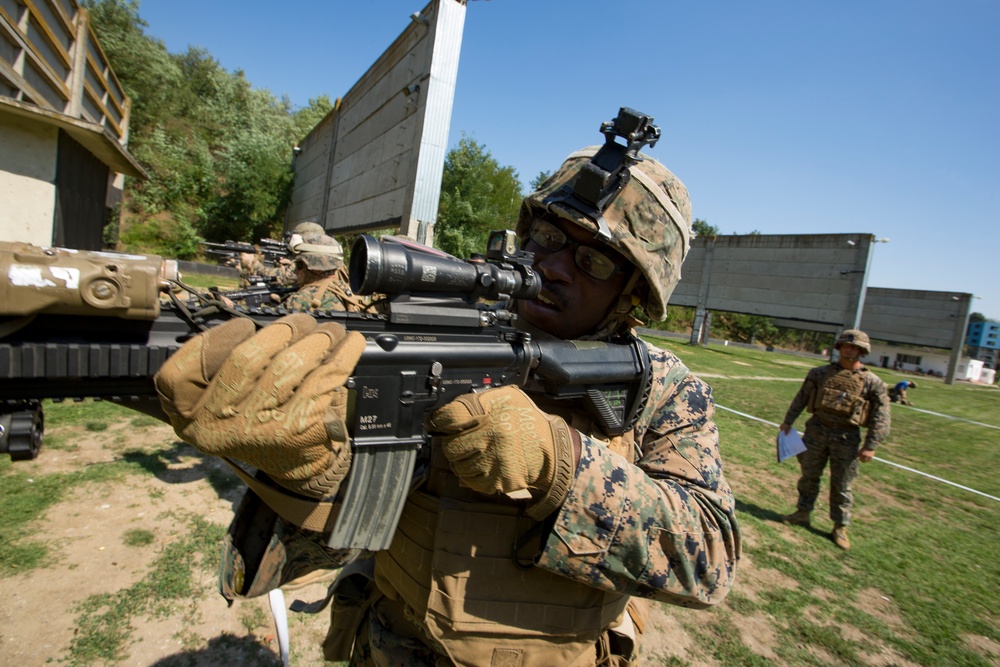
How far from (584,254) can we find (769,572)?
14.3 feet

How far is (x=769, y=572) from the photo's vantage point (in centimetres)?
457

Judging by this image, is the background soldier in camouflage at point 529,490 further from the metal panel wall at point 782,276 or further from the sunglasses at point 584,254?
the metal panel wall at point 782,276

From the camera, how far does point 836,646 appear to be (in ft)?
11.6

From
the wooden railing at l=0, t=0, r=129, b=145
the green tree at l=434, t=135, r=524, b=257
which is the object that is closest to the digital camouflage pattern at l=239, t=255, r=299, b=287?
the wooden railing at l=0, t=0, r=129, b=145

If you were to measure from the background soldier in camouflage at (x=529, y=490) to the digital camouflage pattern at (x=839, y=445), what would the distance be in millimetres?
5044

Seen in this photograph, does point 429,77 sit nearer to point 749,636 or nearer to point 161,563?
point 161,563

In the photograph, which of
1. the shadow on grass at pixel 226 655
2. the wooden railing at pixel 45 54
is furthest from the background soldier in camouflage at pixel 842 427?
the wooden railing at pixel 45 54

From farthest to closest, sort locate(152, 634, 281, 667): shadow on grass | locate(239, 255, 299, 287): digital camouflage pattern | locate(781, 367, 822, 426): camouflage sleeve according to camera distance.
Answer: locate(239, 255, 299, 287): digital camouflage pattern → locate(781, 367, 822, 426): camouflage sleeve → locate(152, 634, 281, 667): shadow on grass

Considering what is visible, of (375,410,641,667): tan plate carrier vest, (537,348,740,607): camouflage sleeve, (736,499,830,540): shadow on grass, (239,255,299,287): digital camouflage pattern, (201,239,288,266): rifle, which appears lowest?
(736,499,830,540): shadow on grass

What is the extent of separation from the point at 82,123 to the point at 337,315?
7.98 meters

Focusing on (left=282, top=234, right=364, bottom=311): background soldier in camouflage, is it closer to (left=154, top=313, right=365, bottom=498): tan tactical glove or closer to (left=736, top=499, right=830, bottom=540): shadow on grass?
(left=154, top=313, right=365, bottom=498): tan tactical glove

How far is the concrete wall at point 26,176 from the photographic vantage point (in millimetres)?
6516

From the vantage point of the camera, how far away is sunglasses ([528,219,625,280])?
6.00 ft

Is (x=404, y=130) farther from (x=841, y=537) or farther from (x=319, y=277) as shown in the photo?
(x=841, y=537)
